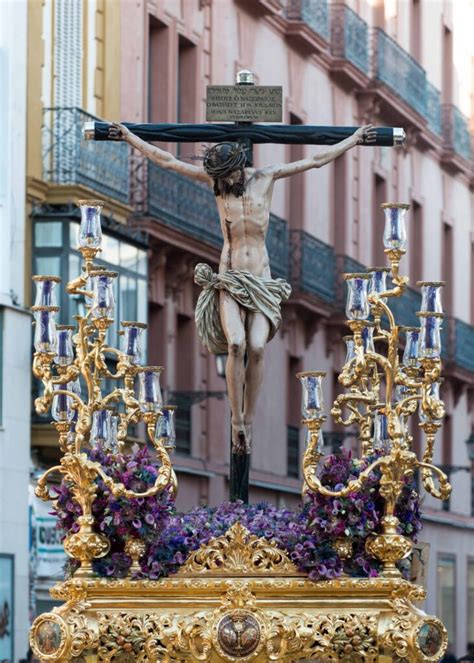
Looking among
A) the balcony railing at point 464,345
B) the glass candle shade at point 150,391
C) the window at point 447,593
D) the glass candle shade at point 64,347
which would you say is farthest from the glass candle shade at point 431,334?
the balcony railing at point 464,345

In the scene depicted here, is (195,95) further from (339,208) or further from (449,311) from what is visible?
(449,311)

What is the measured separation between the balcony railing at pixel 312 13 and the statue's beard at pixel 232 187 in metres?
25.9

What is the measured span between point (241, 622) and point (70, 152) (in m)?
18.1

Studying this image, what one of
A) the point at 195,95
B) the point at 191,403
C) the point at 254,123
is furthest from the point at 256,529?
the point at 195,95

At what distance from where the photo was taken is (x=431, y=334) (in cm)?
1524

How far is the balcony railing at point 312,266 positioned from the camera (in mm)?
40719

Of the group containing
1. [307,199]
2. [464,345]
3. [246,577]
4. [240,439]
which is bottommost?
[246,577]

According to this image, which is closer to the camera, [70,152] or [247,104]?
[247,104]

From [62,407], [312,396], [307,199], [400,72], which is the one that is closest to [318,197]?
[307,199]

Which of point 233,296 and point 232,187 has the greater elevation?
point 232,187

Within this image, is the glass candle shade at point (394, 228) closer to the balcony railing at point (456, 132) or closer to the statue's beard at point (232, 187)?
the statue's beard at point (232, 187)

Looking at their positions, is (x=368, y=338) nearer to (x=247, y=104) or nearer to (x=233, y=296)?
(x=233, y=296)

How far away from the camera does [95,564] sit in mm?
15211

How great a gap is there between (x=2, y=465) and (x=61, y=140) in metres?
4.32
